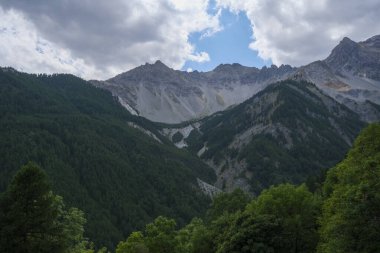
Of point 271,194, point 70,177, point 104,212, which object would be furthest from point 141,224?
point 271,194

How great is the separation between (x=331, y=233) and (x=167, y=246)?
21.9 metres

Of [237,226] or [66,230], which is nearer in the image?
[66,230]

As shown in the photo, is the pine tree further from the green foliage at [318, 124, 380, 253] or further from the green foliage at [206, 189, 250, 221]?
the green foliage at [206, 189, 250, 221]

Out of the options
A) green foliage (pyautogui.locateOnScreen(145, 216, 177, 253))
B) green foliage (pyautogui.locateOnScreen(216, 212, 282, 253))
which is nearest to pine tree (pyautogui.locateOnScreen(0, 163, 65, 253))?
green foliage (pyautogui.locateOnScreen(145, 216, 177, 253))

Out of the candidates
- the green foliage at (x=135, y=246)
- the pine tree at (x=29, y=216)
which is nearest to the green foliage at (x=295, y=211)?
the green foliage at (x=135, y=246)

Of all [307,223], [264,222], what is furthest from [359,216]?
[307,223]

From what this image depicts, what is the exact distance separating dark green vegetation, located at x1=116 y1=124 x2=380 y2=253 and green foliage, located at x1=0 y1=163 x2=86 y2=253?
426 inches

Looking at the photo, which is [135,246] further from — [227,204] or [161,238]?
[227,204]

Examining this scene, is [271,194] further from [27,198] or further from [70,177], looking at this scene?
[70,177]

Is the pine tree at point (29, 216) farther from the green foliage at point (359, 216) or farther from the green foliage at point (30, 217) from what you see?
the green foliage at point (359, 216)

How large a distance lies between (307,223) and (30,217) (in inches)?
1277

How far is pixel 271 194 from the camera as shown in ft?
192

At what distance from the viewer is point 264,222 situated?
47.3 meters

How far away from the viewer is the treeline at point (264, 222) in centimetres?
3653
